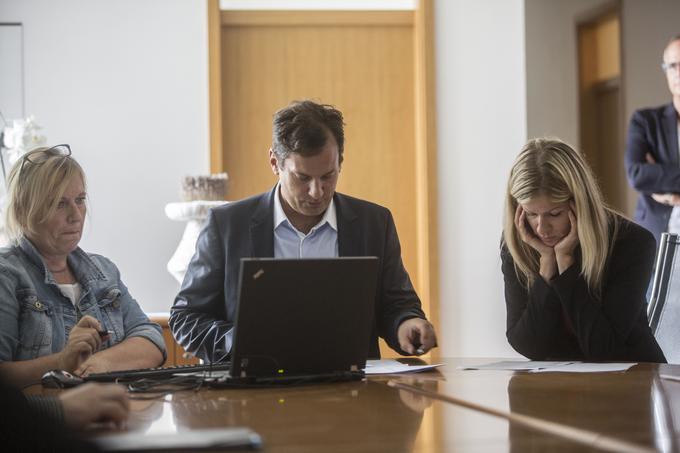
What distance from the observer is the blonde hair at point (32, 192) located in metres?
2.37

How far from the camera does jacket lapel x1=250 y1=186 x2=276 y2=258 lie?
2.67m

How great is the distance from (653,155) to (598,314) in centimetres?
171

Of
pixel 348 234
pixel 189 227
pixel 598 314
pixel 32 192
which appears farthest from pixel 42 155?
pixel 189 227

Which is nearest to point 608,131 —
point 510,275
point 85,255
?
point 510,275

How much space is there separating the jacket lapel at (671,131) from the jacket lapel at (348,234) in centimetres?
177

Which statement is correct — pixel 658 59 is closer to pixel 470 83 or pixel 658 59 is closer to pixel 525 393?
pixel 470 83

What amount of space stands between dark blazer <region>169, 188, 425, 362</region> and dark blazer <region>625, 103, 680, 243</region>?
1501mm

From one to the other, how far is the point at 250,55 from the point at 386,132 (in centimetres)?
83

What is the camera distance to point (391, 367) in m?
2.20

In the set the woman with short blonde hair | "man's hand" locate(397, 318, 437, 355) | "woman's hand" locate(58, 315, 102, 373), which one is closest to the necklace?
the woman with short blonde hair

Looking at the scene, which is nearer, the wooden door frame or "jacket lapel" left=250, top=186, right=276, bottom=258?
"jacket lapel" left=250, top=186, right=276, bottom=258

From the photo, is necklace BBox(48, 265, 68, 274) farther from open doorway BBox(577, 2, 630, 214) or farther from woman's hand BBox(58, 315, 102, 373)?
open doorway BBox(577, 2, 630, 214)

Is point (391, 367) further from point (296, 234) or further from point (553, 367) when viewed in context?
point (296, 234)

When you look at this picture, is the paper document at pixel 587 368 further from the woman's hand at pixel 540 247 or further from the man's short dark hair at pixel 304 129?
the man's short dark hair at pixel 304 129
